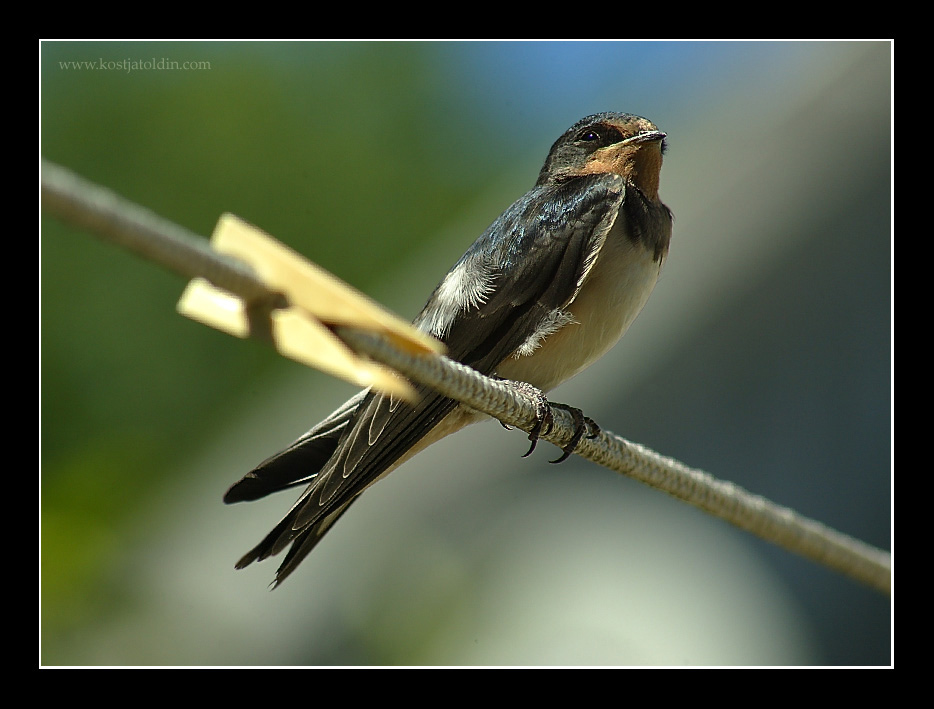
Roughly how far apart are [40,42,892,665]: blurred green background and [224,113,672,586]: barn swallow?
1.18 meters

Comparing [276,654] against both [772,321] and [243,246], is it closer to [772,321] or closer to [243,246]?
[772,321]

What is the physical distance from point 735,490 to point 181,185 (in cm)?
391

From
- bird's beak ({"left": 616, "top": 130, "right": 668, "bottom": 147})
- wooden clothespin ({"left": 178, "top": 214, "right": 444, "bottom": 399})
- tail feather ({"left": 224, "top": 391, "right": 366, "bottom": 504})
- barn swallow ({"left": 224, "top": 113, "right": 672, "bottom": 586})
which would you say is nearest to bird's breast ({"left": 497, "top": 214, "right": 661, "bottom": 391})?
barn swallow ({"left": 224, "top": 113, "right": 672, "bottom": 586})

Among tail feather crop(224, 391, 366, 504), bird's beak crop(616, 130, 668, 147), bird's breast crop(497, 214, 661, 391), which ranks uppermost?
bird's beak crop(616, 130, 668, 147)

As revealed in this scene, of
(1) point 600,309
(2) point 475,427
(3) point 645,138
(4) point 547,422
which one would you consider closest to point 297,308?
(4) point 547,422

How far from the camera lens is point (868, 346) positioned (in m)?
3.79

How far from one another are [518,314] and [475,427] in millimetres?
2080

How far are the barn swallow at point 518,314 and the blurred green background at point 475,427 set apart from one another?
1.18 metres

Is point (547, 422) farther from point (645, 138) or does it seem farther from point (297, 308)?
point (297, 308)

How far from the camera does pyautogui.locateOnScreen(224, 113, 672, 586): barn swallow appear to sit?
193 cm

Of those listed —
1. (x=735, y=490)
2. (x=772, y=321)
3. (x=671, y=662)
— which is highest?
(x=772, y=321)

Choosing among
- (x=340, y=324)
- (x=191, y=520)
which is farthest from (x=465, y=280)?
(x=191, y=520)

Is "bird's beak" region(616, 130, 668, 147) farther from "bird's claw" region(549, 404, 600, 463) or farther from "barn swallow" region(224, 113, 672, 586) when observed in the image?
"bird's claw" region(549, 404, 600, 463)

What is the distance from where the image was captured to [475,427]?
415 centimetres
